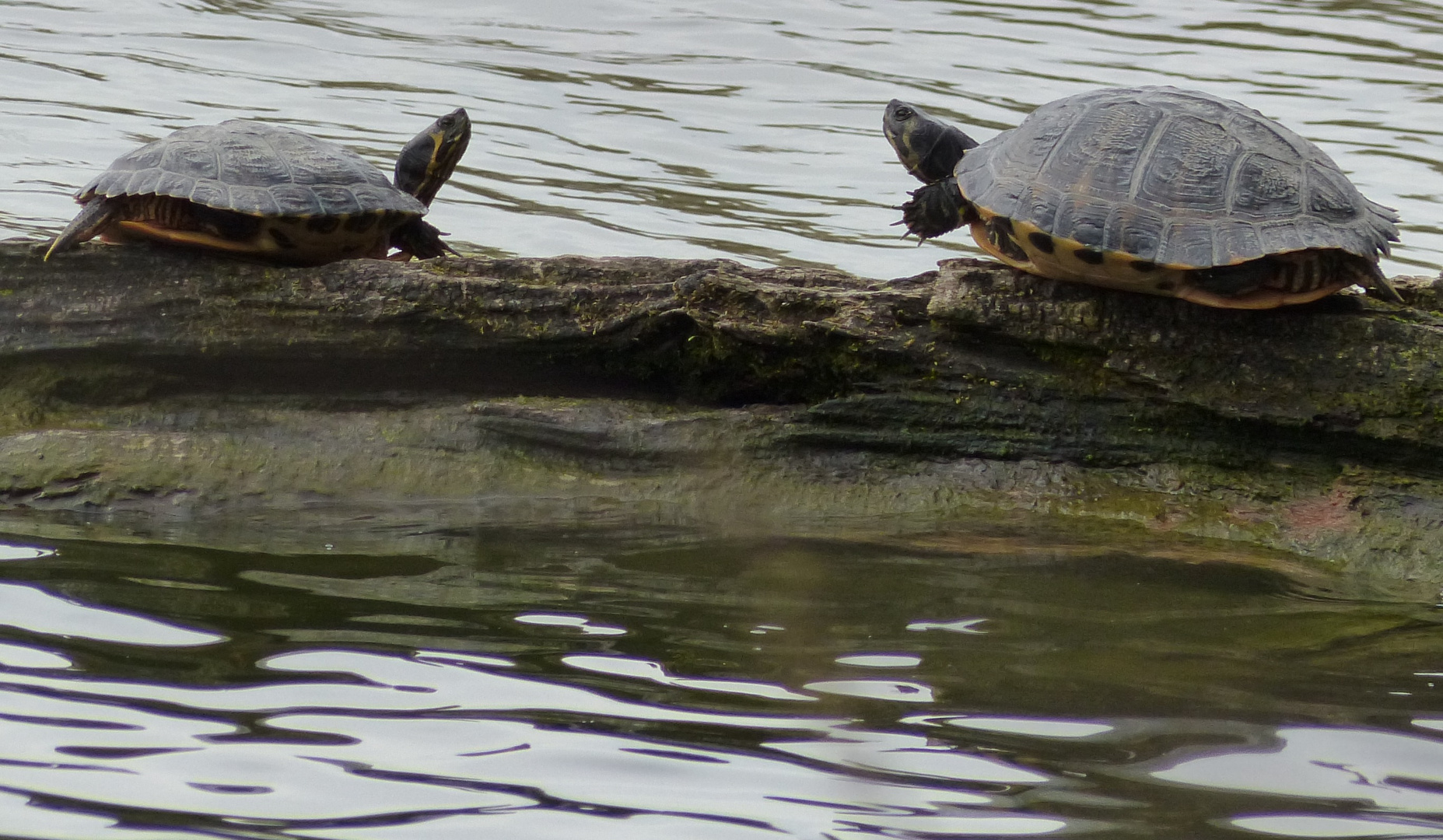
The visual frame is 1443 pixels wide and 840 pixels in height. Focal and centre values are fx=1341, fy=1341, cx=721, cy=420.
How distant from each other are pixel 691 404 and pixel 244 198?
157 cm

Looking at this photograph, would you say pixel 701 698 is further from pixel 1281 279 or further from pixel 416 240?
pixel 416 240

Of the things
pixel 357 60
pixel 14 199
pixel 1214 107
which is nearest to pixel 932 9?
pixel 357 60

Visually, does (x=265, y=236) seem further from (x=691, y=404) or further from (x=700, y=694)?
(x=700, y=694)

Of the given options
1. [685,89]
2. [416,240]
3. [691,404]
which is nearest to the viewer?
[691,404]

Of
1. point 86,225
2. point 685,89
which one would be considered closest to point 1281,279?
point 86,225

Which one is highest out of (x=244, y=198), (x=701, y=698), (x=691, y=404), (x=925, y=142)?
(x=925, y=142)

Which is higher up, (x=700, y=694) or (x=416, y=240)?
(x=416, y=240)

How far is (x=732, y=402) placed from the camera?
13.9 ft

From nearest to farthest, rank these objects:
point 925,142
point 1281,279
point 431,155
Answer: point 1281,279
point 925,142
point 431,155

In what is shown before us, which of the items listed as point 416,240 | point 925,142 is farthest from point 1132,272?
point 416,240

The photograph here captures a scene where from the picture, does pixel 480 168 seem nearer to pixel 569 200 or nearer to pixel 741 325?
pixel 569 200

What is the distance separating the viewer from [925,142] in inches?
188

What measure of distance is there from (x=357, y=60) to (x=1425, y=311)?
9.68m

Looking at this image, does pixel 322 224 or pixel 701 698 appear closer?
pixel 701 698
